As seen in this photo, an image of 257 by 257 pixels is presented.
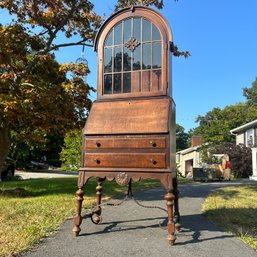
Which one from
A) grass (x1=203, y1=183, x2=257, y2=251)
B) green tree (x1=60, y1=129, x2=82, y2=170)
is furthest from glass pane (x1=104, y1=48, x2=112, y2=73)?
green tree (x1=60, y1=129, x2=82, y2=170)

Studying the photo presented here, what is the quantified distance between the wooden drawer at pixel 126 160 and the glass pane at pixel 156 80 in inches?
44.5

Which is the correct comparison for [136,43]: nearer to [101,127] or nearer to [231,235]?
[101,127]

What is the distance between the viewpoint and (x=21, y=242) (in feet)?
15.3

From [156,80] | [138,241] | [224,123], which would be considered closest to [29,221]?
[138,241]

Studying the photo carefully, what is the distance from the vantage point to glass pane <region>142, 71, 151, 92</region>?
224 inches

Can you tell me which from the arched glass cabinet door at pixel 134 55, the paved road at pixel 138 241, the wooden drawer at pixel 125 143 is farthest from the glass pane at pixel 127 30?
the paved road at pixel 138 241

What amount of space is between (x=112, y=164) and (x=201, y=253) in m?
1.74

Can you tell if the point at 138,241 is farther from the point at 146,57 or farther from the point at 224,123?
the point at 224,123

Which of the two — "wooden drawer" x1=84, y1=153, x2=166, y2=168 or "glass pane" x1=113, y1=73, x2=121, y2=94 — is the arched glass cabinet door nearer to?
"glass pane" x1=113, y1=73, x2=121, y2=94

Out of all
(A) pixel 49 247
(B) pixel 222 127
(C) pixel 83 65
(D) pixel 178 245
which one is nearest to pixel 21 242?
(A) pixel 49 247

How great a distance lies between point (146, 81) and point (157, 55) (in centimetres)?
45

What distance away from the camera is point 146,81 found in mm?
5711

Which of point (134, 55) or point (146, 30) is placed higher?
point (146, 30)

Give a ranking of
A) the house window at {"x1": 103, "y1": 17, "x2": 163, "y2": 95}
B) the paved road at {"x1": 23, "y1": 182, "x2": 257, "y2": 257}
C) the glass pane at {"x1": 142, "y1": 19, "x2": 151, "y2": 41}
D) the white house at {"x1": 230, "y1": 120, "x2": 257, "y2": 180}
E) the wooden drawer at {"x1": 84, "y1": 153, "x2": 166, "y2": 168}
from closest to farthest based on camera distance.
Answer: the paved road at {"x1": 23, "y1": 182, "x2": 257, "y2": 257} < the wooden drawer at {"x1": 84, "y1": 153, "x2": 166, "y2": 168} < the house window at {"x1": 103, "y1": 17, "x2": 163, "y2": 95} < the glass pane at {"x1": 142, "y1": 19, "x2": 151, "y2": 41} < the white house at {"x1": 230, "y1": 120, "x2": 257, "y2": 180}
